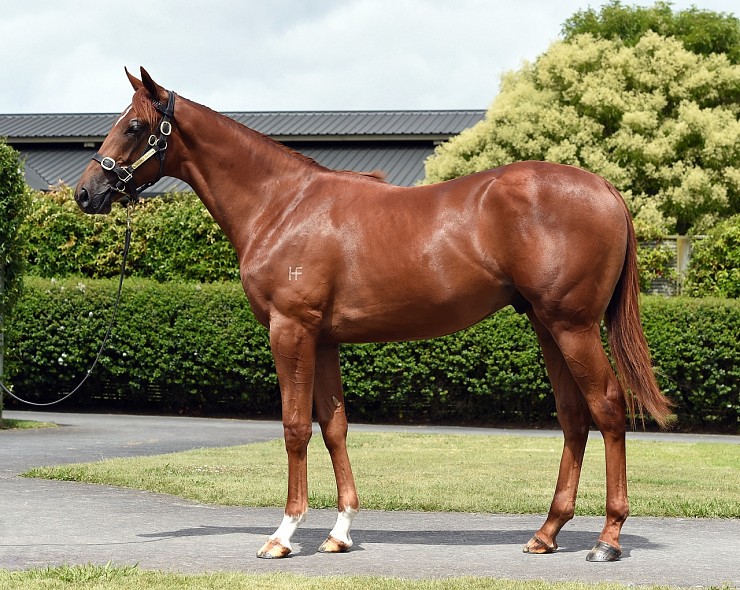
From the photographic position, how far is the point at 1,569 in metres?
5.19

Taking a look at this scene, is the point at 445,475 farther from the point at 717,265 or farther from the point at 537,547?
the point at 717,265

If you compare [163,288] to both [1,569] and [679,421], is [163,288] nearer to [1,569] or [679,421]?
[679,421]

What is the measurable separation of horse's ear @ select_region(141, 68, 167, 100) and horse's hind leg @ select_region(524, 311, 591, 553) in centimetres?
262

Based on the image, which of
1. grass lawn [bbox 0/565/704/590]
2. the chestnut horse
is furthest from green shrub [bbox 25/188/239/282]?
grass lawn [bbox 0/565/704/590]

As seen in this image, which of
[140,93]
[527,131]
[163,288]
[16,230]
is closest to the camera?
[140,93]

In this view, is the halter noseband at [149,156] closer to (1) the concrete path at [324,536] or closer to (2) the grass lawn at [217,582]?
(1) the concrete path at [324,536]

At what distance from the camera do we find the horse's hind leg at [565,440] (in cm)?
595

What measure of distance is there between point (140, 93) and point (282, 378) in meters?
1.93

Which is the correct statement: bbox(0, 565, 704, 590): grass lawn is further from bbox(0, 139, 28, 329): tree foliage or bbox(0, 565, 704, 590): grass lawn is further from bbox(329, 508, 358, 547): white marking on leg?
bbox(0, 139, 28, 329): tree foliage

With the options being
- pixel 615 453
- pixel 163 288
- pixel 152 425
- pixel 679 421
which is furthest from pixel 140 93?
pixel 679 421

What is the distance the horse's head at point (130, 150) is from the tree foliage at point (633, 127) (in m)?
18.8

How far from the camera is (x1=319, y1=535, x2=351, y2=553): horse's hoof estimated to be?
19.4 ft

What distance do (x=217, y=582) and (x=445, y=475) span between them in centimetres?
483

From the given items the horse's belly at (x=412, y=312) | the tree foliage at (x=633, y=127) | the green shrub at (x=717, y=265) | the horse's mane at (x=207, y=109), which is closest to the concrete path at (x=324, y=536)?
the horse's belly at (x=412, y=312)
